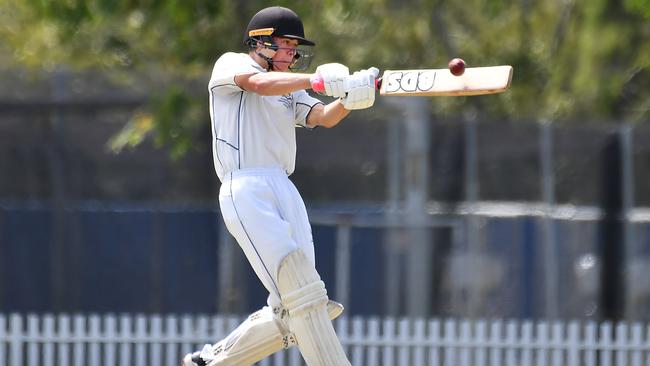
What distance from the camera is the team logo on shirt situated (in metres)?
5.45

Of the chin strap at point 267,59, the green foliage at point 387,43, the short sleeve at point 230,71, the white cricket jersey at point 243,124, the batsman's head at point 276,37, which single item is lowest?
the white cricket jersey at point 243,124

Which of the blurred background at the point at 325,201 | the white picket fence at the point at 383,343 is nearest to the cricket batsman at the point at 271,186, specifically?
the white picket fence at the point at 383,343

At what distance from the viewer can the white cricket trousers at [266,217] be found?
5.25 m

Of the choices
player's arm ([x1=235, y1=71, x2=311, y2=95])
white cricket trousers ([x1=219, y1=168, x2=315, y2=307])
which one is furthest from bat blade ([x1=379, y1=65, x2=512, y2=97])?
white cricket trousers ([x1=219, y1=168, x2=315, y2=307])

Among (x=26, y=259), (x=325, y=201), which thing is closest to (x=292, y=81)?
(x=325, y=201)

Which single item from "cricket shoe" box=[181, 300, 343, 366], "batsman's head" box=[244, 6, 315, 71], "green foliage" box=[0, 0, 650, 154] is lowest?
"cricket shoe" box=[181, 300, 343, 366]

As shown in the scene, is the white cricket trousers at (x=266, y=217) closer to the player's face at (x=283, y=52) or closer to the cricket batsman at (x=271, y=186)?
the cricket batsman at (x=271, y=186)

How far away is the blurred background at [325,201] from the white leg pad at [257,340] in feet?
14.8

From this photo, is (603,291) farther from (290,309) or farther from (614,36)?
(290,309)

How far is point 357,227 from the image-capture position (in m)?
10.4

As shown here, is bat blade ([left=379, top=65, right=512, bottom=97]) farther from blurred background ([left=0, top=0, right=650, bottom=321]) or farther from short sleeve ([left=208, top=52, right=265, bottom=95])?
blurred background ([left=0, top=0, right=650, bottom=321])

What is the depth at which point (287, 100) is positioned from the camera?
18.0 ft

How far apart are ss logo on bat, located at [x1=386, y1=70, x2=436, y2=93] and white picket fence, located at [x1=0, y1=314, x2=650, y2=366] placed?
3.92 meters

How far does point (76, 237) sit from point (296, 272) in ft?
17.9
